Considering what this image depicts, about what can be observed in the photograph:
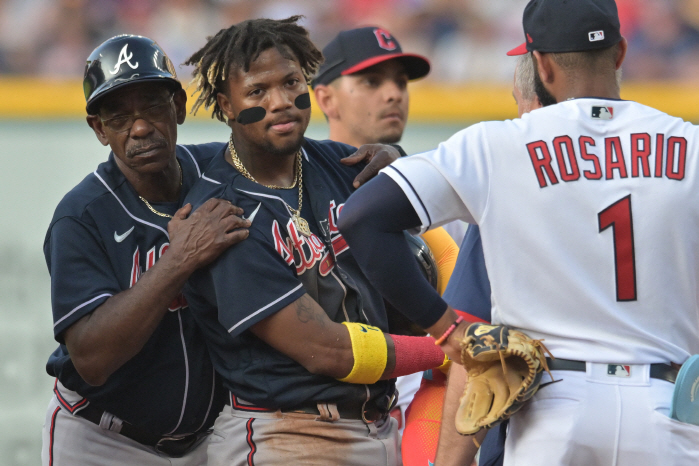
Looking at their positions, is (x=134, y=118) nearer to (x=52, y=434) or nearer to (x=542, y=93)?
(x=52, y=434)

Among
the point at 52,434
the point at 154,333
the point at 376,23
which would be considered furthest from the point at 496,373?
the point at 376,23

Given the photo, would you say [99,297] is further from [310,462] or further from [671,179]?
[671,179]

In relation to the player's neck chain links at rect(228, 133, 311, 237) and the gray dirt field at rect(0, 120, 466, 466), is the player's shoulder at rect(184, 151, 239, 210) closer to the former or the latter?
the player's neck chain links at rect(228, 133, 311, 237)

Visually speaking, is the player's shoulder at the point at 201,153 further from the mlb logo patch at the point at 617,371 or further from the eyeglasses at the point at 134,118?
the mlb logo patch at the point at 617,371

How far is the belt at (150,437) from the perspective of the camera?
2.67 metres

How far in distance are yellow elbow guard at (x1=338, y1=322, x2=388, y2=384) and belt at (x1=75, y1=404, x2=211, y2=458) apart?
723 millimetres

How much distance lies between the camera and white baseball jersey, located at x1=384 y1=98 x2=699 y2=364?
1867 millimetres

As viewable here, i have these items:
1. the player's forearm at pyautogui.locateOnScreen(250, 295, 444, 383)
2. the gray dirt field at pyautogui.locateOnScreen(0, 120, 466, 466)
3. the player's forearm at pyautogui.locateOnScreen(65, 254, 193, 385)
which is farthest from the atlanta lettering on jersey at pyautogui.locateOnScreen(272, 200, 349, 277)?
the gray dirt field at pyautogui.locateOnScreen(0, 120, 466, 466)

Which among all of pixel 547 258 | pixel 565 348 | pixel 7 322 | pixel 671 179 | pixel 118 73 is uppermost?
pixel 118 73

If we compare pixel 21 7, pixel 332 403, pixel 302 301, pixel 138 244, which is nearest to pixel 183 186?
pixel 138 244

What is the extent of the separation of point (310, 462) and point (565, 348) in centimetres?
83

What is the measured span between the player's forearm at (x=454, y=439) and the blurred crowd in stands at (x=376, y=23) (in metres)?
4.34

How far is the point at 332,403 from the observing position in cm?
234

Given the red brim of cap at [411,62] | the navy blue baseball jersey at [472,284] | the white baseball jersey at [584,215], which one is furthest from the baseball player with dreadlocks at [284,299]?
the red brim of cap at [411,62]
